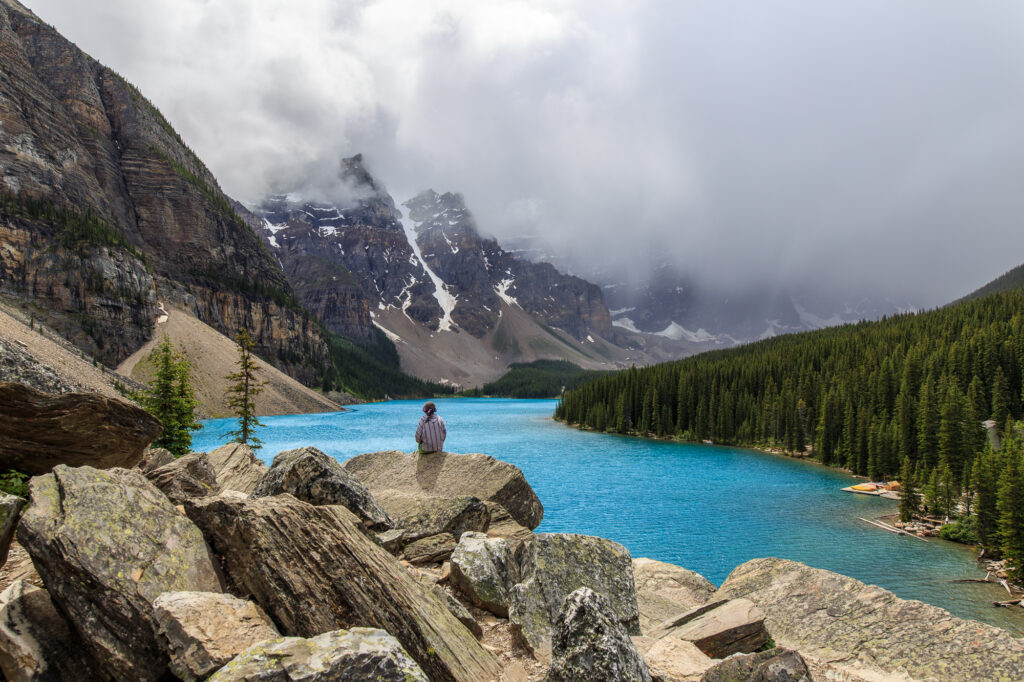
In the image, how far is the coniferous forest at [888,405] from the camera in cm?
3194

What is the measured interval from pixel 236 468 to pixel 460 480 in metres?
7.12

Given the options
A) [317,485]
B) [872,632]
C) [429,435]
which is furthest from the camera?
[429,435]

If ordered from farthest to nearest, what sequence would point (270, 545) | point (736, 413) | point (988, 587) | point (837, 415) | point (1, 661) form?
1. point (736, 413)
2. point (837, 415)
3. point (988, 587)
4. point (270, 545)
5. point (1, 661)

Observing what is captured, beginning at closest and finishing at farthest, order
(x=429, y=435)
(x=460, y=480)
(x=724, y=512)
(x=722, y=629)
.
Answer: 1. (x=722, y=629)
2. (x=460, y=480)
3. (x=429, y=435)
4. (x=724, y=512)

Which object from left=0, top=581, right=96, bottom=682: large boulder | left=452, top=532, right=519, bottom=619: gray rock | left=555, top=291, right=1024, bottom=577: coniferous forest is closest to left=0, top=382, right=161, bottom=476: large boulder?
left=0, top=581, right=96, bottom=682: large boulder

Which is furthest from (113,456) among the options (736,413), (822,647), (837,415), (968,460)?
(736,413)

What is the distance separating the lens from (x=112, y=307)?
386ft

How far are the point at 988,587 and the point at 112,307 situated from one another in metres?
155

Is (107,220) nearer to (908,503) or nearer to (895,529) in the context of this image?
(895,529)

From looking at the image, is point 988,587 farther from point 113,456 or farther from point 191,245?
point 191,245

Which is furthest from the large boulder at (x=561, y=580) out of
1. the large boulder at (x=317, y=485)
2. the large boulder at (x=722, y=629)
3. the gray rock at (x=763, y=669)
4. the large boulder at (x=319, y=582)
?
the large boulder at (x=317, y=485)

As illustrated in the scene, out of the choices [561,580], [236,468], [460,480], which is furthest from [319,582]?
[236,468]

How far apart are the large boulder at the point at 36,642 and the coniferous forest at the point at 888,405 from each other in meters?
31.4

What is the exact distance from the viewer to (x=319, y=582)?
222 inches
